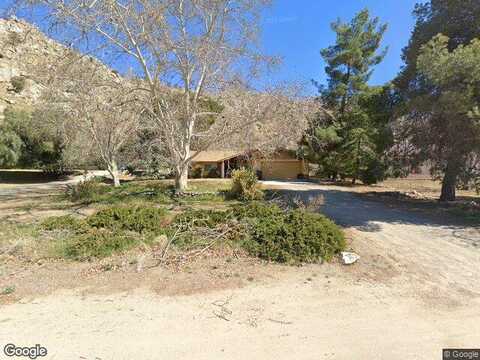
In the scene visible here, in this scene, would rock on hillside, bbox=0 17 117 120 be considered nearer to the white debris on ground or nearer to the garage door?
the white debris on ground

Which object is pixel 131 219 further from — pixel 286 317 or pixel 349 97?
pixel 349 97

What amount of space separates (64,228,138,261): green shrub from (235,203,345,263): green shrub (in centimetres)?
266

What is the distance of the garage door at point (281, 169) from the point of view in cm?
3209

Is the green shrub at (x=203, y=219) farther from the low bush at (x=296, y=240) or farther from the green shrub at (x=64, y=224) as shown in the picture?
the green shrub at (x=64, y=224)

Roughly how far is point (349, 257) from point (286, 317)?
231 centimetres

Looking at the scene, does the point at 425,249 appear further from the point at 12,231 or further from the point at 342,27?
the point at 342,27

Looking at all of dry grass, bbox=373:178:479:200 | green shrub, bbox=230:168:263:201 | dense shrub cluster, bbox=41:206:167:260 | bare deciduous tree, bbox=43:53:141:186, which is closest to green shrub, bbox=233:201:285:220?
dense shrub cluster, bbox=41:206:167:260

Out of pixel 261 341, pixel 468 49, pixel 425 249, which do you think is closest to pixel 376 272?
pixel 425 249

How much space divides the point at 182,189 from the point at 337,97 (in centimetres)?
1680

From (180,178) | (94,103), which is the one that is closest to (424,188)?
(180,178)

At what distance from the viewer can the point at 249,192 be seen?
12.0 m

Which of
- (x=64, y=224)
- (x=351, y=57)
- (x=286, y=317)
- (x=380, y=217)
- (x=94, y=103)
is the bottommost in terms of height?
(x=286, y=317)

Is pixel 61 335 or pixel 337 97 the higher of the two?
pixel 337 97

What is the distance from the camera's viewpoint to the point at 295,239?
5.68 meters
